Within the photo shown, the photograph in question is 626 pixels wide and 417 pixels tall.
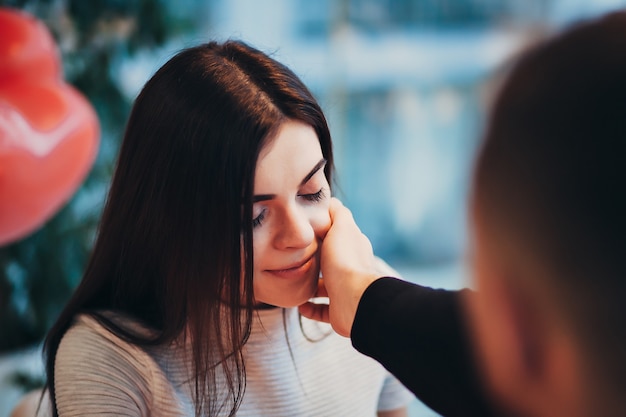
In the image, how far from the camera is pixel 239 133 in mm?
993

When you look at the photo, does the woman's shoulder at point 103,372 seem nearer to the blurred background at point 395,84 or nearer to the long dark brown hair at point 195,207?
the long dark brown hair at point 195,207

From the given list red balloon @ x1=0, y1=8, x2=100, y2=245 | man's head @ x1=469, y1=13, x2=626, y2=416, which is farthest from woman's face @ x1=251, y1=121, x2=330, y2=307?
red balloon @ x1=0, y1=8, x2=100, y2=245

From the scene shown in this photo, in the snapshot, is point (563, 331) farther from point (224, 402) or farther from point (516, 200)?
point (224, 402)

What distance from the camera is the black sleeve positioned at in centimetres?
73

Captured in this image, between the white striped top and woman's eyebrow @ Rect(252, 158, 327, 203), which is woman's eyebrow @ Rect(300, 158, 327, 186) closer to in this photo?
woman's eyebrow @ Rect(252, 158, 327, 203)

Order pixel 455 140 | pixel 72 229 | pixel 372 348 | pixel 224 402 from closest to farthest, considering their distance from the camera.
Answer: pixel 372 348, pixel 224 402, pixel 72 229, pixel 455 140

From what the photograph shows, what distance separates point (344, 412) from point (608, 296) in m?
0.73

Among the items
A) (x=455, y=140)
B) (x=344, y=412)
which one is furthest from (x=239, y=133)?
(x=455, y=140)

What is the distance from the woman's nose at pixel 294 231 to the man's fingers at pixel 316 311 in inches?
5.0

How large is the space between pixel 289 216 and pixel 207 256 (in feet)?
0.42

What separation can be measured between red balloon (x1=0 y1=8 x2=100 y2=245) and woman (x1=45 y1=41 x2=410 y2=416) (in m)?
0.51

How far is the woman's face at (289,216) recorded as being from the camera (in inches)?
39.4

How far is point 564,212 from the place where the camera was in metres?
0.54

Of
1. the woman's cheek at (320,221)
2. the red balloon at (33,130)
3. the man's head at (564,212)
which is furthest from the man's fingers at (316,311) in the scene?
the red balloon at (33,130)
